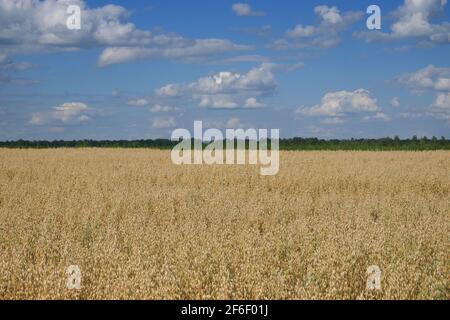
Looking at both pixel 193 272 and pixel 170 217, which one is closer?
pixel 193 272

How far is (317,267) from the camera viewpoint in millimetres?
6254

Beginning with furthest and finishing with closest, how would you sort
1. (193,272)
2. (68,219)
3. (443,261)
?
(68,219) → (443,261) → (193,272)

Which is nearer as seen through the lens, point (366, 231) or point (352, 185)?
point (366, 231)

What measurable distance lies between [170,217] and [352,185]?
977 cm

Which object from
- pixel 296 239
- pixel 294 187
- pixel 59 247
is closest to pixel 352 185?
pixel 294 187

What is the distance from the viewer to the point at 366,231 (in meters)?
8.71
